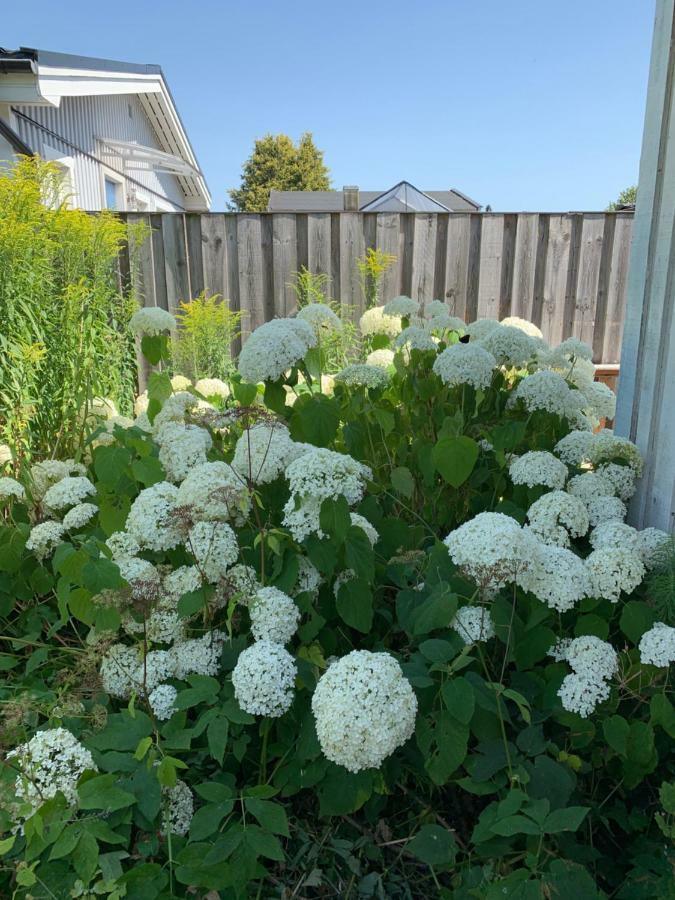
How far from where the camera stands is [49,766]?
50.6 inches

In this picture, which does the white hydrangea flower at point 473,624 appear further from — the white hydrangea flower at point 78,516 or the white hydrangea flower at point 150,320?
the white hydrangea flower at point 150,320

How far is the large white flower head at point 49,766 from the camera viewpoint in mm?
1264

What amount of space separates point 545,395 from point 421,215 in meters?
4.13

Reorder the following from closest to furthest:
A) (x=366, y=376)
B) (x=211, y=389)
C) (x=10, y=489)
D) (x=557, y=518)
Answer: (x=557, y=518), (x=10, y=489), (x=366, y=376), (x=211, y=389)

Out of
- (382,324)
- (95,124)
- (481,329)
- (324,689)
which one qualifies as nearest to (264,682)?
(324,689)

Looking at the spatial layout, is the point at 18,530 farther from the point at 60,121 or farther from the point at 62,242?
the point at 60,121

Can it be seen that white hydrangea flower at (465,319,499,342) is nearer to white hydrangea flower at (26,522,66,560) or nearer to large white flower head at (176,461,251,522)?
large white flower head at (176,461,251,522)

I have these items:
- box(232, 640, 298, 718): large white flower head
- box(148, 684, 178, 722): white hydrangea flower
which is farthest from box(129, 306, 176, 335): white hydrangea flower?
box(232, 640, 298, 718): large white flower head

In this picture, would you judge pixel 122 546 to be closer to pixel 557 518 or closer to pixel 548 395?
pixel 557 518

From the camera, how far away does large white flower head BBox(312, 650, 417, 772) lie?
119 cm

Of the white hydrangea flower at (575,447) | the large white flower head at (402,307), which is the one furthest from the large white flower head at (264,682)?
the large white flower head at (402,307)

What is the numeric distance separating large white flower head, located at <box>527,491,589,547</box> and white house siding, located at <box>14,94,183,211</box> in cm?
706

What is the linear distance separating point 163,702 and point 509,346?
1.72 m

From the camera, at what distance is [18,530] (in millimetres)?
1969
